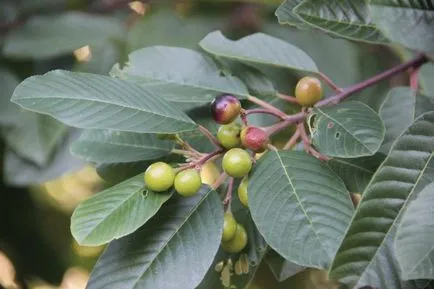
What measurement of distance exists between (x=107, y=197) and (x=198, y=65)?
0.26 metres

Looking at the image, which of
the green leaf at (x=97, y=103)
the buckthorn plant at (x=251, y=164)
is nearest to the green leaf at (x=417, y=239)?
A: the buckthorn plant at (x=251, y=164)

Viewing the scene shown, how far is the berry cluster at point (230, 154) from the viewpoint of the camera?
694mm

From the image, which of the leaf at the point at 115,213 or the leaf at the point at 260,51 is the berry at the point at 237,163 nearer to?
the leaf at the point at 115,213

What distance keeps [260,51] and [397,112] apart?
189 mm

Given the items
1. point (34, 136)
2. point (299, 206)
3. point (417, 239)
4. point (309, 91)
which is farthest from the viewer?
point (34, 136)

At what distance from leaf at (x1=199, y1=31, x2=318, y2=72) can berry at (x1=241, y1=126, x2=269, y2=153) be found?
0.47 feet

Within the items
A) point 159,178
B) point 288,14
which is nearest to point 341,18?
point 288,14

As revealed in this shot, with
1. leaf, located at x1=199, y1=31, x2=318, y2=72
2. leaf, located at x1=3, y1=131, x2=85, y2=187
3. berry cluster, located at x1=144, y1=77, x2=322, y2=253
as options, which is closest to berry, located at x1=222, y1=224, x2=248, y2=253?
berry cluster, located at x1=144, y1=77, x2=322, y2=253

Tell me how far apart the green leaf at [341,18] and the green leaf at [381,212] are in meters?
0.16

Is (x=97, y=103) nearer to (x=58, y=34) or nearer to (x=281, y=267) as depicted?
(x=281, y=267)

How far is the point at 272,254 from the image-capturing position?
0.85 m

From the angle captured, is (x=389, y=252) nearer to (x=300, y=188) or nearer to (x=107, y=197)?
(x=300, y=188)

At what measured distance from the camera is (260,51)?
88cm

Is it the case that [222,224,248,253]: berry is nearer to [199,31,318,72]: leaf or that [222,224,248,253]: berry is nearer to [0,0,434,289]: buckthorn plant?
[0,0,434,289]: buckthorn plant
